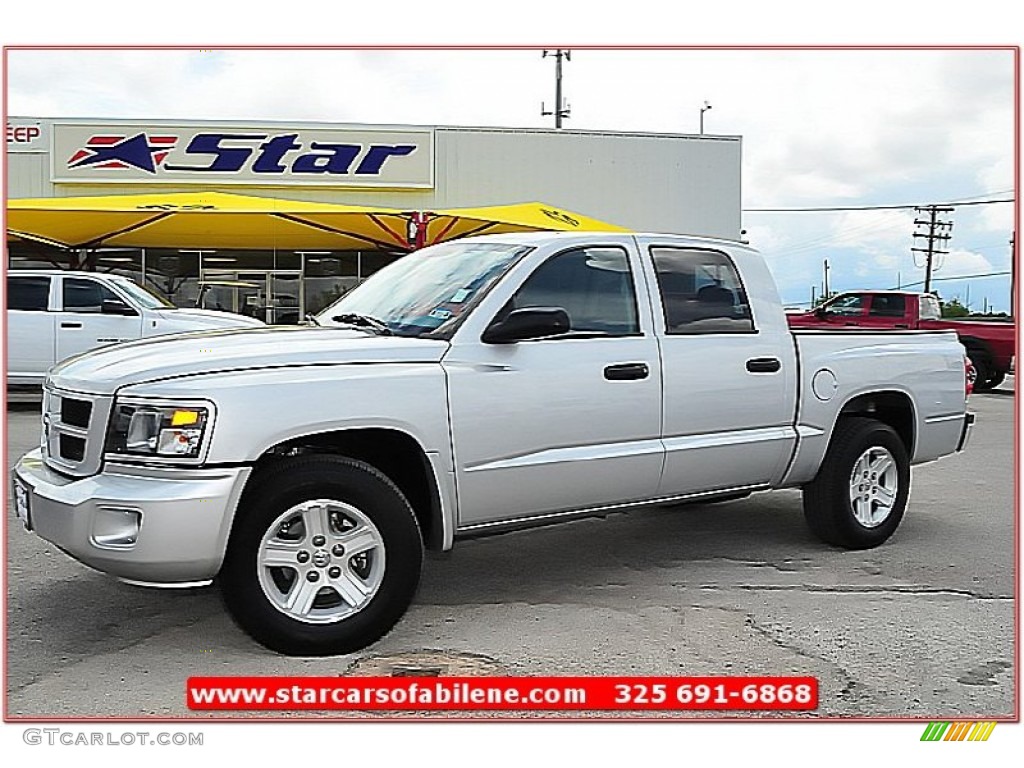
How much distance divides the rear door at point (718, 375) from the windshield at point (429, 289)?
2.83ft

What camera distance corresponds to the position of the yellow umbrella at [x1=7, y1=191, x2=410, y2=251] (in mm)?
12391

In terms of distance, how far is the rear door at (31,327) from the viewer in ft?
42.2

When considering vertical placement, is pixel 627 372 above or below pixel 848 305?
below

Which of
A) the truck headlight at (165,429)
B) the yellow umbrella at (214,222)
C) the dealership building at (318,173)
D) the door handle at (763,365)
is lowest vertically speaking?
the truck headlight at (165,429)

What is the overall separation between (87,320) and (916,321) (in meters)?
8.75

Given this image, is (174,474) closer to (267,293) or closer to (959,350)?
(959,350)

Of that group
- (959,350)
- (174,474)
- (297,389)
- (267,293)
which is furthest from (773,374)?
(267,293)

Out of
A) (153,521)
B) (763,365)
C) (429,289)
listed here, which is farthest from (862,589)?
(153,521)

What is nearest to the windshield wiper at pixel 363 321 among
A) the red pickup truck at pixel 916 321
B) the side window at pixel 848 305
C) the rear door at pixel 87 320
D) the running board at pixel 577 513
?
the running board at pixel 577 513

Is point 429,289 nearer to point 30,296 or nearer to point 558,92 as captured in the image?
point 558,92

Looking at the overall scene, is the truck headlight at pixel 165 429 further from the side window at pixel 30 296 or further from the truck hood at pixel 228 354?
the side window at pixel 30 296

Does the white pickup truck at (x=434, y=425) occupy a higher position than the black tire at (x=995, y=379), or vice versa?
the white pickup truck at (x=434, y=425)

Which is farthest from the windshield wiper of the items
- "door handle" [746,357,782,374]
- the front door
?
"door handle" [746,357,782,374]

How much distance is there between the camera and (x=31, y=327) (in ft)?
42.4
